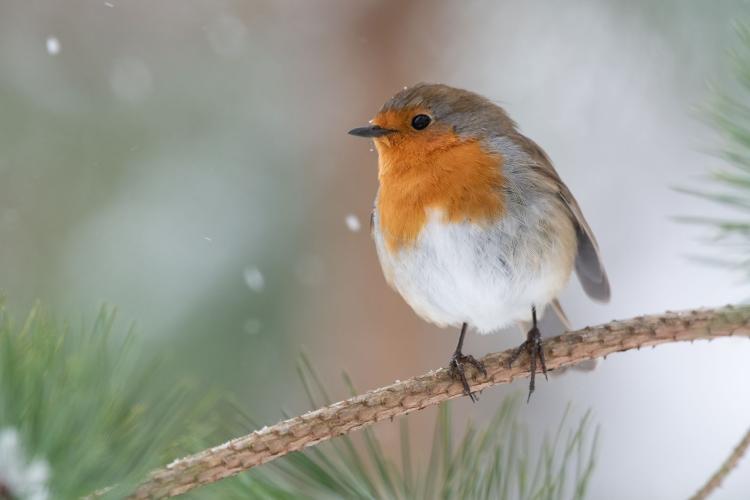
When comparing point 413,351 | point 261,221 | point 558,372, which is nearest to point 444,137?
point 558,372

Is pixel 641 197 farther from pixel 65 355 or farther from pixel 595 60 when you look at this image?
pixel 65 355

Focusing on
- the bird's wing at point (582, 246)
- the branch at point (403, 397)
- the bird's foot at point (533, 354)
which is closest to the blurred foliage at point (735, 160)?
the branch at point (403, 397)

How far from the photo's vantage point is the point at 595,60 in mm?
3250

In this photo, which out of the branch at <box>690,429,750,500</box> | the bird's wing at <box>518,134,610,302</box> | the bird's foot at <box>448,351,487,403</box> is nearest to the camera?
the branch at <box>690,429,750,500</box>

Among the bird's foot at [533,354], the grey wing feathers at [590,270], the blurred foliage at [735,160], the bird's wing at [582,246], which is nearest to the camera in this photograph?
the blurred foliage at [735,160]

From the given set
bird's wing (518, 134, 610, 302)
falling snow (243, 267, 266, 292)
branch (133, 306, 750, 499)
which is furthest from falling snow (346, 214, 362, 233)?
branch (133, 306, 750, 499)

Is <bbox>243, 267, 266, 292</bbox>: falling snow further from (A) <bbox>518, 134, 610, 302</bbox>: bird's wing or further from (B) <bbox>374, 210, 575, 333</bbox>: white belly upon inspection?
(A) <bbox>518, 134, 610, 302</bbox>: bird's wing

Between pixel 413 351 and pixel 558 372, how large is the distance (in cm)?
172

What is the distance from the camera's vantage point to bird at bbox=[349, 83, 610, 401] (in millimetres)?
2248

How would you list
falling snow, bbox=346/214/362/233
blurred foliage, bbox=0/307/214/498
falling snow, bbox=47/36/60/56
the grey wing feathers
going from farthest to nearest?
falling snow, bbox=47/36/60/56, falling snow, bbox=346/214/362/233, the grey wing feathers, blurred foliage, bbox=0/307/214/498

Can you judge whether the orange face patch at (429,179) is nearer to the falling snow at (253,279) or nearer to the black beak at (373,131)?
the black beak at (373,131)

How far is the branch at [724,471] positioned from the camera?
126cm

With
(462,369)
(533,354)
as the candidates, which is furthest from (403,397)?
(533,354)


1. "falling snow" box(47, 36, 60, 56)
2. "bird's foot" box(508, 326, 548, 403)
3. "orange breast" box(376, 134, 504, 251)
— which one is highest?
"falling snow" box(47, 36, 60, 56)
